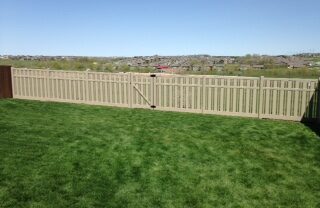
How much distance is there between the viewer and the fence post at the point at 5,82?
14.9 meters

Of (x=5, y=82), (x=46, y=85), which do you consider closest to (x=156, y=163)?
(x=46, y=85)

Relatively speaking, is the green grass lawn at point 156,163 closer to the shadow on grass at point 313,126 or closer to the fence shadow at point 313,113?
the shadow on grass at point 313,126

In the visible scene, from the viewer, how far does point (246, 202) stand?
5.98 m

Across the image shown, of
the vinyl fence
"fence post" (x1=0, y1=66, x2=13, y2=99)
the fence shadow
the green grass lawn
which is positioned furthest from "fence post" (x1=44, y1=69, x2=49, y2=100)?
the fence shadow

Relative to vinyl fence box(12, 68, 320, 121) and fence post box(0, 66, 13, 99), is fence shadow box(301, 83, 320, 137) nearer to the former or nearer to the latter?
vinyl fence box(12, 68, 320, 121)

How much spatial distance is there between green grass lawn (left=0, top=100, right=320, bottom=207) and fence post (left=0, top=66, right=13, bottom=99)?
407 cm

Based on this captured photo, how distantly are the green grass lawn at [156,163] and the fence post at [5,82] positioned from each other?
4072 mm

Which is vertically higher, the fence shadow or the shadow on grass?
the fence shadow

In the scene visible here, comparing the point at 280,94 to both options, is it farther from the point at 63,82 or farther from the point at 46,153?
the point at 63,82

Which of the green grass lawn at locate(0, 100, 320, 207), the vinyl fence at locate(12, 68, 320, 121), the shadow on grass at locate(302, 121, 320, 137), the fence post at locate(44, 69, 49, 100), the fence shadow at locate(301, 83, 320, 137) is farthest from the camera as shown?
the fence post at locate(44, 69, 49, 100)

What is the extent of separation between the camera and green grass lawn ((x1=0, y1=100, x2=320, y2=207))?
19.7 feet

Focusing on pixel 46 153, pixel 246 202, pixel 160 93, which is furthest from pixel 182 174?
pixel 160 93

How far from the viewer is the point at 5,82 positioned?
49.0 ft

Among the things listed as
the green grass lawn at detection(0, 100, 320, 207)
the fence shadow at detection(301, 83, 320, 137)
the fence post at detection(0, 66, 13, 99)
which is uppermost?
the fence post at detection(0, 66, 13, 99)
